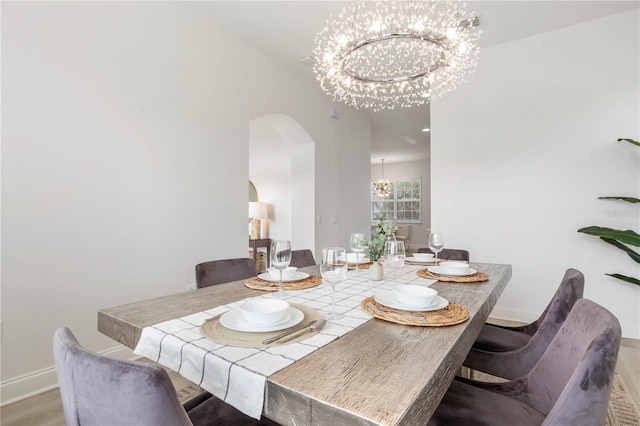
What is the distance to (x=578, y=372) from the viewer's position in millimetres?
659

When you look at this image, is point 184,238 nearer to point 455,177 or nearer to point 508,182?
point 455,177

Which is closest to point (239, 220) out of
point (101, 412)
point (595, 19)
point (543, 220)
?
point (101, 412)

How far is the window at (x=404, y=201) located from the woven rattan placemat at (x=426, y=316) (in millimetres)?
8580

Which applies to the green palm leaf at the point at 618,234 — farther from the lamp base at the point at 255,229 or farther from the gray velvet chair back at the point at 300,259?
the lamp base at the point at 255,229

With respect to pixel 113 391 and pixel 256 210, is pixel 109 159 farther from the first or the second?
pixel 256 210

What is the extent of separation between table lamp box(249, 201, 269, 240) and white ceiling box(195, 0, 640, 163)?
311 cm

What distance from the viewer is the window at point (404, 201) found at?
9.69 m

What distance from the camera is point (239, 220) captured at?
10.1 ft

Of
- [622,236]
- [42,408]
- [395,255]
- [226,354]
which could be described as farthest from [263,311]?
Result: [622,236]

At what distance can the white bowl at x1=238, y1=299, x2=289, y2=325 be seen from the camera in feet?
2.75

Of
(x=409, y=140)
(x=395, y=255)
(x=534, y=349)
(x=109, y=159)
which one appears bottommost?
(x=534, y=349)

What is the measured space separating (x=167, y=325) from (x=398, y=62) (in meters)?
3.43

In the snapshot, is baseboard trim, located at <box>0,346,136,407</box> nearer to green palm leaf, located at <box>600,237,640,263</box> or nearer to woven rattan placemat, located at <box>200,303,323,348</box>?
woven rattan placemat, located at <box>200,303,323,348</box>

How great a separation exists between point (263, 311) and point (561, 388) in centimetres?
88
